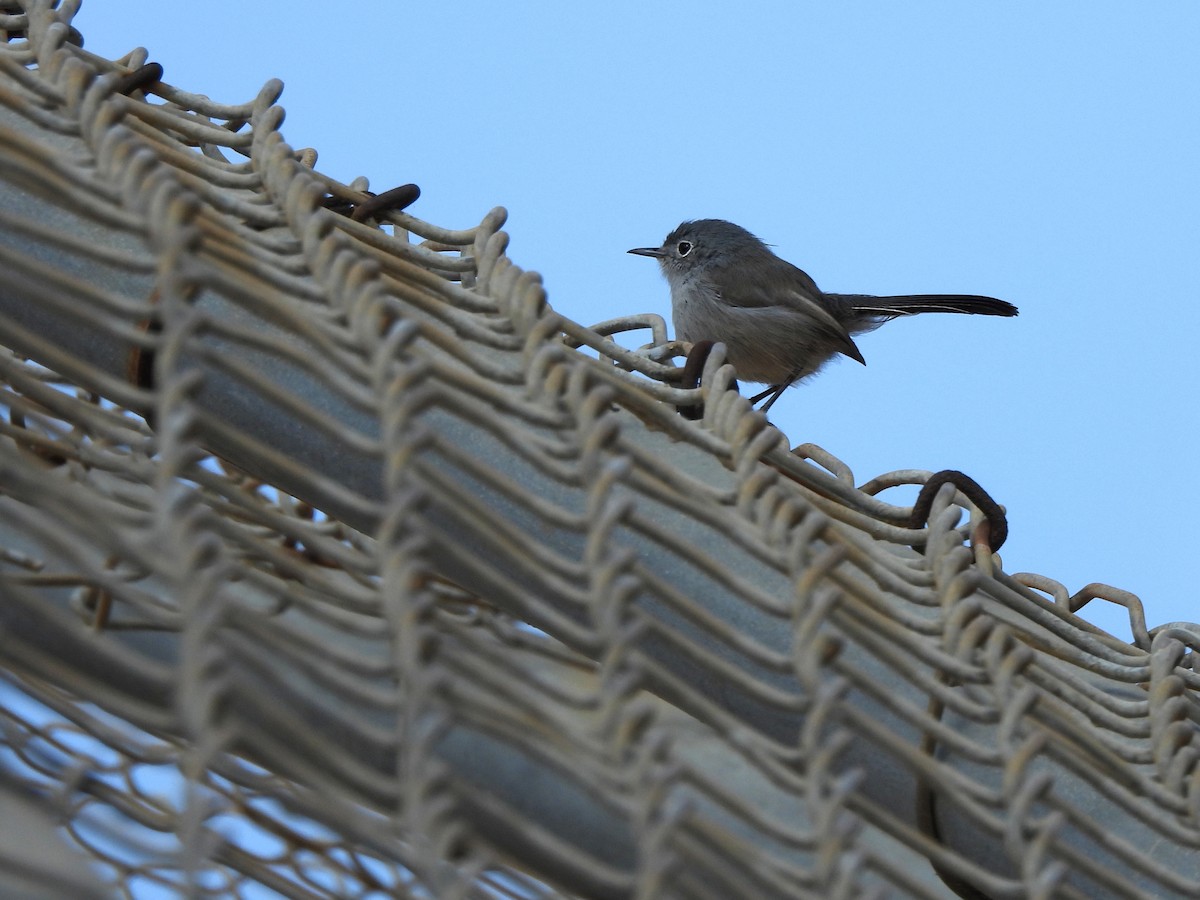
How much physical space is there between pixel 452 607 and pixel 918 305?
520 cm

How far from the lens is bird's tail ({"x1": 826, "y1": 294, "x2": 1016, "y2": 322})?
654cm

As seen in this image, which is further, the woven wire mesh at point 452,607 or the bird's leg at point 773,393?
the bird's leg at point 773,393

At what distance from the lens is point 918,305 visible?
6.89 metres

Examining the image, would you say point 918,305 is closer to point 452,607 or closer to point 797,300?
point 797,300

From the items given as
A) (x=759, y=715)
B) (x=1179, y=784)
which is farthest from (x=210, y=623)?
(x=1179, y=784)

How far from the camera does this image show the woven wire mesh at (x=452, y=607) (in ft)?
4.06

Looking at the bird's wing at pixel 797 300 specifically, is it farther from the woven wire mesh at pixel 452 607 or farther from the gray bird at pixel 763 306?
the woven wire mesh at pixel 452 607

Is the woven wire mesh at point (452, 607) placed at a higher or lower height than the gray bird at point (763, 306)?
lower

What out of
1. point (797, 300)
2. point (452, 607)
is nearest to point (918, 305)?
point (797, 300)

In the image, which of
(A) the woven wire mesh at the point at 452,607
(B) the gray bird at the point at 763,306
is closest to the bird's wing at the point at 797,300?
(B) the gray bird at the point at 763,306

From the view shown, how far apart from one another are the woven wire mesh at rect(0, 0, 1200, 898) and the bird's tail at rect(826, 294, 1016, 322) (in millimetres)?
4287

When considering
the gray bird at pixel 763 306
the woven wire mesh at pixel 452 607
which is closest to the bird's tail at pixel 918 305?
the gray bird at pixel 763 306

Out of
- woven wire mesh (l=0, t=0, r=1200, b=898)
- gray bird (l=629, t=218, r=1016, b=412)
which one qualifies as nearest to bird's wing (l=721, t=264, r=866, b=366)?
gray bird (l=629, t=218, r=1016, b=412)

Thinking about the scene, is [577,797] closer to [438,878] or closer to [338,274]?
[438,878]
